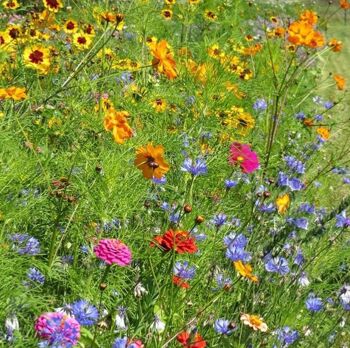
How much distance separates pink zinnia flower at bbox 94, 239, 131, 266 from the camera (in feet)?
4.40

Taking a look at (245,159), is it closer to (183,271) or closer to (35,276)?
(183,271)

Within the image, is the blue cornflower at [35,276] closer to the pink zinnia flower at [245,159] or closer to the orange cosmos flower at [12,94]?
the orange cosmos flower at [12,94]

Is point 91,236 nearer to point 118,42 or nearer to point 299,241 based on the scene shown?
point 299,241

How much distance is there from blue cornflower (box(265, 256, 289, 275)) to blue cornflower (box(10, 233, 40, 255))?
777 mm

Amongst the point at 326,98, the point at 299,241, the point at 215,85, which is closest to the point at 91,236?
the point at 299,241

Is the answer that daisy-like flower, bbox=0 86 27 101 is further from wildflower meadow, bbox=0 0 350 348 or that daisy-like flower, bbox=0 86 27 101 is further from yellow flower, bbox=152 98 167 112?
yellow flower, bbox=152 98 167 112

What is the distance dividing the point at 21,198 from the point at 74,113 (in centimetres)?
84

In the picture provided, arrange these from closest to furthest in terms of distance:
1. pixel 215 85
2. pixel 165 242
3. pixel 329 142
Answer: pixel 165 242 < pixel 215 85 < pixel 329 142

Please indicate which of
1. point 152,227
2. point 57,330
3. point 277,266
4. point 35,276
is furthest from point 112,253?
point 152,227

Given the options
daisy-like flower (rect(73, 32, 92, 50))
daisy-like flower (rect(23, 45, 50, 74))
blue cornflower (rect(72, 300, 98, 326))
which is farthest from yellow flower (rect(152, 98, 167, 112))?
blue cornflower (rect(72, 300, 98, 326))

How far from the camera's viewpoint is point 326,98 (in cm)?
704

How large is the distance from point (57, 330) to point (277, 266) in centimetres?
94

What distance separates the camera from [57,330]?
124 centimetres

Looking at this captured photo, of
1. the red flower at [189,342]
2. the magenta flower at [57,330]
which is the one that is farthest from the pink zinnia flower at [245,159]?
the magenta flower at [57,330]
